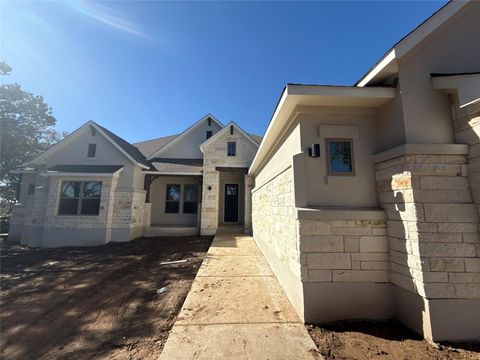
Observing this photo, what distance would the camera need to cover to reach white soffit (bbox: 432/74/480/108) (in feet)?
9.39

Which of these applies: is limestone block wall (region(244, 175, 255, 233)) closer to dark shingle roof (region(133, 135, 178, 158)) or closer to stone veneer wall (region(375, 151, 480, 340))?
dark shingle roof (region(133, 135, 178, 158))

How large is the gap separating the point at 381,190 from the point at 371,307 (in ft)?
6.34

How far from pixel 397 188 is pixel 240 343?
10.8 ft

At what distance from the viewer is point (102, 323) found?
134 inches

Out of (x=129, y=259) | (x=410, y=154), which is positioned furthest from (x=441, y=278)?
(x=129, y=259)

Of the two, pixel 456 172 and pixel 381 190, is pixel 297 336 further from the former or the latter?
pixel 456 172

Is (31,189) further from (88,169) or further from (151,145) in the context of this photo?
(151,145)

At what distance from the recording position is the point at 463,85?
119 inches

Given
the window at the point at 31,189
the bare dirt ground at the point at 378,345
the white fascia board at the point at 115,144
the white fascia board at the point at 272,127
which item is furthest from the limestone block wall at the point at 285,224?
the window at the point at 31,189

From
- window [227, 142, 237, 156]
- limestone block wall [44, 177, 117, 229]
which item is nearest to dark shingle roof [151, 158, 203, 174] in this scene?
window [227, 142, 237, 156]

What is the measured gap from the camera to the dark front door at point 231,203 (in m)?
14.6

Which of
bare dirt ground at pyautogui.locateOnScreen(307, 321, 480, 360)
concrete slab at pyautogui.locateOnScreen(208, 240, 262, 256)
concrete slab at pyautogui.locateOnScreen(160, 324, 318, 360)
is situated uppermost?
concrete slab at pyautogui.locateOnScreen(208, 240, 262, 256)

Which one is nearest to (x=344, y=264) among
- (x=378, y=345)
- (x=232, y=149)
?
(x=378, y=345)

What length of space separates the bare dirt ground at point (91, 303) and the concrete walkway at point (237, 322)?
32 centimetres
